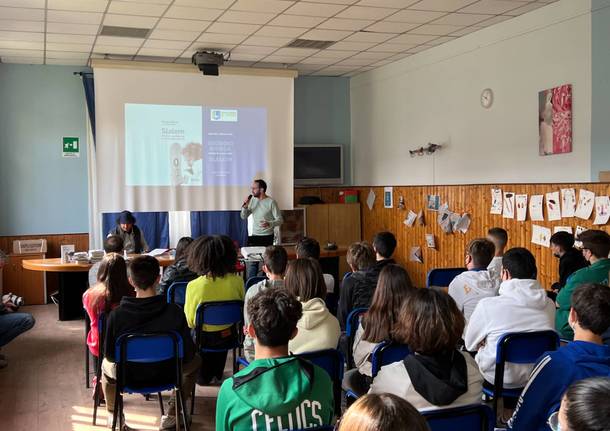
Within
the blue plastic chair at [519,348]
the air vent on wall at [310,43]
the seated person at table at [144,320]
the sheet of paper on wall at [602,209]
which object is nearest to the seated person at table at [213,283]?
the seated person at table at [144,320]

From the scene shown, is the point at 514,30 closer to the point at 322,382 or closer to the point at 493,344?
the point at 493,344

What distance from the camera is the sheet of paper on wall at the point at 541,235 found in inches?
241

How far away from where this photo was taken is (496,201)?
6871 mm

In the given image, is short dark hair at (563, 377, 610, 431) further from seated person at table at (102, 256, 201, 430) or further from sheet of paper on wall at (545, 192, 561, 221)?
sheet of paper on wall at (545, 192, 561, 221)

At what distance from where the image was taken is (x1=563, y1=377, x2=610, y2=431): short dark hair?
134cm

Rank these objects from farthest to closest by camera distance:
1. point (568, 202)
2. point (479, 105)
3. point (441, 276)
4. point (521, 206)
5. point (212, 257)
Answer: point (479, 105)
point (521, 206)
point (568, 202)
point (441, 276)
point (212, 257)

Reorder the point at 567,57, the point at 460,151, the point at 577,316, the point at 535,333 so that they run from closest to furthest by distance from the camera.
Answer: the point at 577,316
the point at 535,333
the point at 567,57
the point at 460,151

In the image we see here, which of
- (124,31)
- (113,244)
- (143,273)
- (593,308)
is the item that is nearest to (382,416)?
(593,308)

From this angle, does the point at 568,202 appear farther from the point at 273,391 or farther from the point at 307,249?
the point at 273,391

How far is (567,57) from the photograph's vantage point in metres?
5.90

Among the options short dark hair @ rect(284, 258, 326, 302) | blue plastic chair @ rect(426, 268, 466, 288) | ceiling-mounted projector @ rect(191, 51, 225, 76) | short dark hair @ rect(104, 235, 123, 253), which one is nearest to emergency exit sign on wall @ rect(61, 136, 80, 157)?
ceiling-mounted projector @ rect(191, 51, 225, 76)

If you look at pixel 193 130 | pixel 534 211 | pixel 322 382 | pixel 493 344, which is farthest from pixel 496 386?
pixel 193 130

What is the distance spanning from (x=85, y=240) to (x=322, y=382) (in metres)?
7.47

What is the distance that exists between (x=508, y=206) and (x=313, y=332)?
13.8ft
